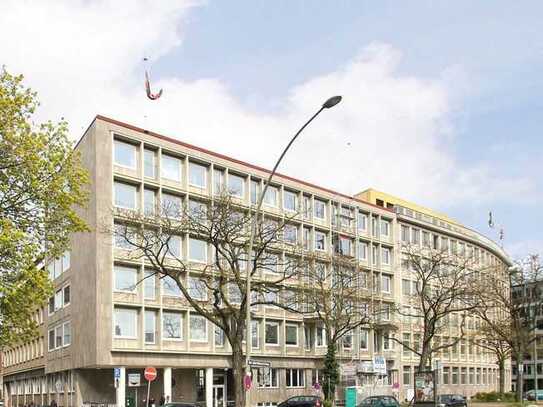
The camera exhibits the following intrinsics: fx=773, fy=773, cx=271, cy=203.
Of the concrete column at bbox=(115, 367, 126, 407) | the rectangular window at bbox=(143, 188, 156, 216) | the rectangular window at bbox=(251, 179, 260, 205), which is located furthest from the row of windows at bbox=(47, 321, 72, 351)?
the rectangular window at bbox=(251, 179, 260, 205)

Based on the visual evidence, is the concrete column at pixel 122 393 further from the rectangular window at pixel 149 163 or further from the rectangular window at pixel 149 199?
the rectangular window at pixel 149 163

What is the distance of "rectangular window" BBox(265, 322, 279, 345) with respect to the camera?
65.8m

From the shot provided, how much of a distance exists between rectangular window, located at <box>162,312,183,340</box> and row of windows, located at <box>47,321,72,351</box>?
8.81m

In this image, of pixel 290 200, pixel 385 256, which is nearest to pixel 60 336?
pixel 290 200

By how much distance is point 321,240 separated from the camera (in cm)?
7338

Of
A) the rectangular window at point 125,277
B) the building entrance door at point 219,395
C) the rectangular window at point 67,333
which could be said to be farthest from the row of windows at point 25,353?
the rectangular window at point 125,277

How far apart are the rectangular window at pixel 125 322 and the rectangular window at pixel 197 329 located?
5423mm

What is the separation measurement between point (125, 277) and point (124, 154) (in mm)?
8790

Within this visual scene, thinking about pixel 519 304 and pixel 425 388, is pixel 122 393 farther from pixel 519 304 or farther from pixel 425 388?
pixel 519 304

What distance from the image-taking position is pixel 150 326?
182 feet

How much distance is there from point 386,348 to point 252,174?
89.8 feet

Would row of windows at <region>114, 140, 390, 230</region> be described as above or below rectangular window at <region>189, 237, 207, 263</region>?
above

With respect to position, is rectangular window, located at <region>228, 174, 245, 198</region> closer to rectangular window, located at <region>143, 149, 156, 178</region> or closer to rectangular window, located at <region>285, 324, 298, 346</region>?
rectangular window, located at <region>143, 149, 156, 178</region>

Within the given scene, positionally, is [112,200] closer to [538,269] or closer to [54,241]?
[54,241]
